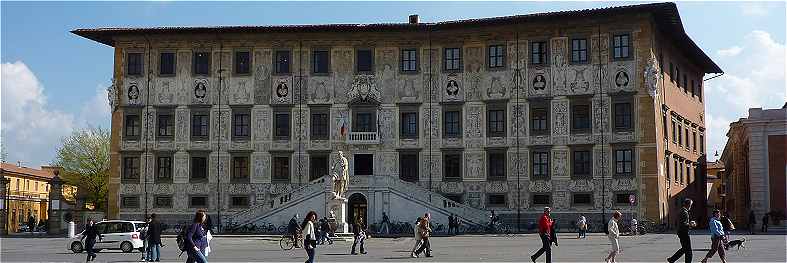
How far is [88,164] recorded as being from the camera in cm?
7600

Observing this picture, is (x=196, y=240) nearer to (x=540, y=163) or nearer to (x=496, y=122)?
(x=540, y=163)

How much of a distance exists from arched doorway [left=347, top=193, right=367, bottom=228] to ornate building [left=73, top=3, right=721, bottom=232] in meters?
0.08

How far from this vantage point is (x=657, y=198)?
46.3 metres

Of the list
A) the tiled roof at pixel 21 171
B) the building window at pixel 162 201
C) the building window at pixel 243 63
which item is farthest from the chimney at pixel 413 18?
the tiled roof at pixel 21 171

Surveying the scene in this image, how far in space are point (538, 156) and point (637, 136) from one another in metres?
5.23

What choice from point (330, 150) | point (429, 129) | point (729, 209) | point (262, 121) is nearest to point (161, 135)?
point (262, 121)

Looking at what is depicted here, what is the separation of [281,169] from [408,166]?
280 inches

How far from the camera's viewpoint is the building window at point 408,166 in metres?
50.8

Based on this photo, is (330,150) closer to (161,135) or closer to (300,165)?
(300,165)

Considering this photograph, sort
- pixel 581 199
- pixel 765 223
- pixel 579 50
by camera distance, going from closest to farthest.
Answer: pixel 765 223 < pixel 581 199 < pixel 579 50

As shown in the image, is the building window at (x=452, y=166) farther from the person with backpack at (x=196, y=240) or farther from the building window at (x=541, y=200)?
the person with backpack at (x=196, y=240)

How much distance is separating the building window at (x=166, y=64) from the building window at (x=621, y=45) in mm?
24315

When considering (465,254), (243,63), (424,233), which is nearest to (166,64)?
(243,63)

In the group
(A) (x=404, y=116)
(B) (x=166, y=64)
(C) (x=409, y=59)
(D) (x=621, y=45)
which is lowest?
(A) (x=404, y=116)
